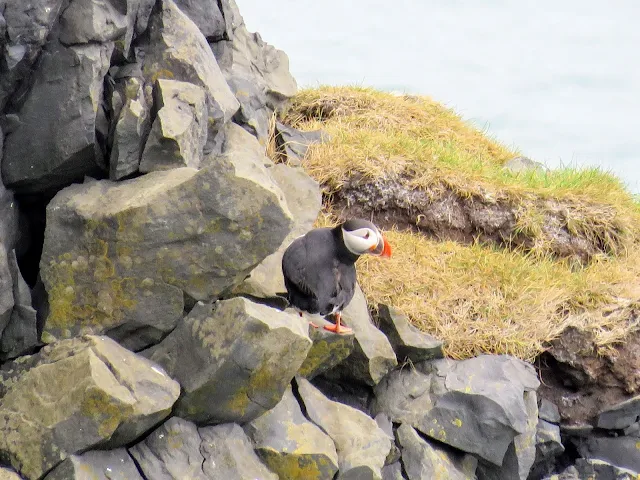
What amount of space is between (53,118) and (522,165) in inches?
277

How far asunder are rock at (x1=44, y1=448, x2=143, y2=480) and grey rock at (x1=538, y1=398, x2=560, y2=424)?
384 centimetres

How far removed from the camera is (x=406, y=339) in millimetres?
6625

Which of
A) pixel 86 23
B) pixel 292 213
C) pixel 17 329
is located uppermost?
pixel 86 23

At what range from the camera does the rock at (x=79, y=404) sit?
4.55 metres

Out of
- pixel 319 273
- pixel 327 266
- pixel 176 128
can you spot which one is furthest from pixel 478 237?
pixel 176 128

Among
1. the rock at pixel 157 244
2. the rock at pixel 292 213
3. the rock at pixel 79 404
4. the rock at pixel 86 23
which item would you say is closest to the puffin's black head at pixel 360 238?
the rock at pixel 292 213

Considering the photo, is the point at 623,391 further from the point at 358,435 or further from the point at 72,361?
the point at 72,361

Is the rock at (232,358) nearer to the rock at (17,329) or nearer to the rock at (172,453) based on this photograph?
the rock at (172,453)

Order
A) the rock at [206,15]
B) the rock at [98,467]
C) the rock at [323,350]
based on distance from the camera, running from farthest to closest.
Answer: the rock at [206,15], the rock at [323,350], the rock at [98,467]

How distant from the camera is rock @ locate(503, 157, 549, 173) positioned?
34.1ft

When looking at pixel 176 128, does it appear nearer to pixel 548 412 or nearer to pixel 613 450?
pixel 548 412

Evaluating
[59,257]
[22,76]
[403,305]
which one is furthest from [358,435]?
[22,76]

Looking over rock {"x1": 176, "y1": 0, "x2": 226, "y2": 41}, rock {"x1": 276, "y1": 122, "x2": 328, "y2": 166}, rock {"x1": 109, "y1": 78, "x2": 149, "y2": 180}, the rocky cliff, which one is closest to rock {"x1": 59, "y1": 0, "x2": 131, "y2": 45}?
the rocky cliff

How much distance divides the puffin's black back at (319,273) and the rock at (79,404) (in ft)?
4.62
